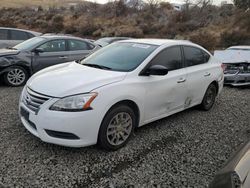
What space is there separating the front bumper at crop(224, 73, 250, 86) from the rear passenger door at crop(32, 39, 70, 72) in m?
4.78

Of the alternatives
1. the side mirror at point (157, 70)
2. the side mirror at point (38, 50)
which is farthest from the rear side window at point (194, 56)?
the side mirror at point (38, 50)

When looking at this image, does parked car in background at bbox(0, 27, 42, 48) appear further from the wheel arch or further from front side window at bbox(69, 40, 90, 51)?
the wheel arch

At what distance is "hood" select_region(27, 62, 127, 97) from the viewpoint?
3.46 m

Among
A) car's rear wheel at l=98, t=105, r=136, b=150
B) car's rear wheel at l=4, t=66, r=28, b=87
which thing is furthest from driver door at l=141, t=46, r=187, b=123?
car's rear wheel at l=4, t=66, r=28, b=87

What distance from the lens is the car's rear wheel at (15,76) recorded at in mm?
6949

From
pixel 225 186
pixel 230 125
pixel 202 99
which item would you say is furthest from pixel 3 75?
pixel 225 186

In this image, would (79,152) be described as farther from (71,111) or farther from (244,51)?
(244,51)

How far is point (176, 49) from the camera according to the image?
4.79 m

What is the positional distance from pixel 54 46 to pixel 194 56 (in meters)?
4.29

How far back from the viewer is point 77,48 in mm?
8156

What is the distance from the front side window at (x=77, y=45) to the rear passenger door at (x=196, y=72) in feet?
13.4

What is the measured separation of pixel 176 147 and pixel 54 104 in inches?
76.6

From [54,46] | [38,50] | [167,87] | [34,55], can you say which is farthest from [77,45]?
[167,87]

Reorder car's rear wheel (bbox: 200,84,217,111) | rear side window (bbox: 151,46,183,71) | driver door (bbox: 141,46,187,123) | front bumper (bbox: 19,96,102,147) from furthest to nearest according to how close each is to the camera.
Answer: car's rear wheel (bbox: 200,84,217,111) → rear side window (bbox: 151,46,183,71) → driver door (bbox: 141,46,187,123) → front bumper (bbox: 19,96,102,147)
